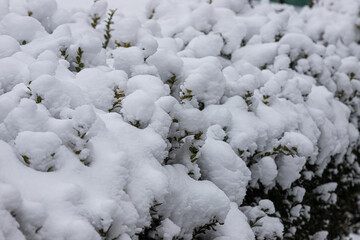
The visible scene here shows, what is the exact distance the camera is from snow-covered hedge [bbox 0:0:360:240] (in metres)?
1.37

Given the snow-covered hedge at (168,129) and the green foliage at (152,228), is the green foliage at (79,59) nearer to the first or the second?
the snow-covered hedge at (168,129)

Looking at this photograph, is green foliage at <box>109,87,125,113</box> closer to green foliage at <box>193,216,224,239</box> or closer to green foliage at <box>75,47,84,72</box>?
green foliage at <box>75,47,84,72</box>

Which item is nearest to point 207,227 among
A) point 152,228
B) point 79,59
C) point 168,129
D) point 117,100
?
point 152,228

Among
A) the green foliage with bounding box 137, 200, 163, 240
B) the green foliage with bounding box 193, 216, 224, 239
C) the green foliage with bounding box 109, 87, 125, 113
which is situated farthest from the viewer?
the green foliage with bounding box 109, 87, 125, 113

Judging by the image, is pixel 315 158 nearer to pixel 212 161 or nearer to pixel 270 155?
pixel 270 155

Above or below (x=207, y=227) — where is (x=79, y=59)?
above

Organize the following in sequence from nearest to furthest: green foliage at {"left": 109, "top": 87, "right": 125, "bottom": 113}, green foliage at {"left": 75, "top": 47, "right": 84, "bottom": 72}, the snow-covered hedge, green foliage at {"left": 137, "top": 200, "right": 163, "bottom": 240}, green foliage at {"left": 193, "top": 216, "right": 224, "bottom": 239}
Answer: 1. the snow-covered hedge
2. green foliage at {"left": 137, "top": 200, "right": 163, "bottom": 240}
3. green foliage at {"left": 193, "top": 216, "right": 224, "bottom": 239}
4. green foliage at {"left": 109, "top": 87, "right": 125, "bottom": 113}
5. green foliage at {"left": 75, "top": 47, "right": 84, "bottom": 72}

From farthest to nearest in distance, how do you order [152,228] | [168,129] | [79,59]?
[79,59] → [168,129] → [152,228]

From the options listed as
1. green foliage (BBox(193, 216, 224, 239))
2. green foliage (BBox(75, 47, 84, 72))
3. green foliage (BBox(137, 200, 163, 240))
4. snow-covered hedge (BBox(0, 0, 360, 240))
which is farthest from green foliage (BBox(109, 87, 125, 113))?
green foliage (BBox(193, 216, 224, 239))

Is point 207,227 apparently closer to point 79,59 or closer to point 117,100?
point 117,100

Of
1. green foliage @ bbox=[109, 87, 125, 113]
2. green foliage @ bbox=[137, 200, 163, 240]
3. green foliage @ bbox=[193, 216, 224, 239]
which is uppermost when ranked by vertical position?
green foliage @ bbox=[109, 87, 125, 113]

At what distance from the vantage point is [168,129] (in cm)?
179

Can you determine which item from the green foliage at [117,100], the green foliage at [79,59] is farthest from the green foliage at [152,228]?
the green foliage at [79,59]

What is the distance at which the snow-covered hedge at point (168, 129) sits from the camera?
1.37 m
